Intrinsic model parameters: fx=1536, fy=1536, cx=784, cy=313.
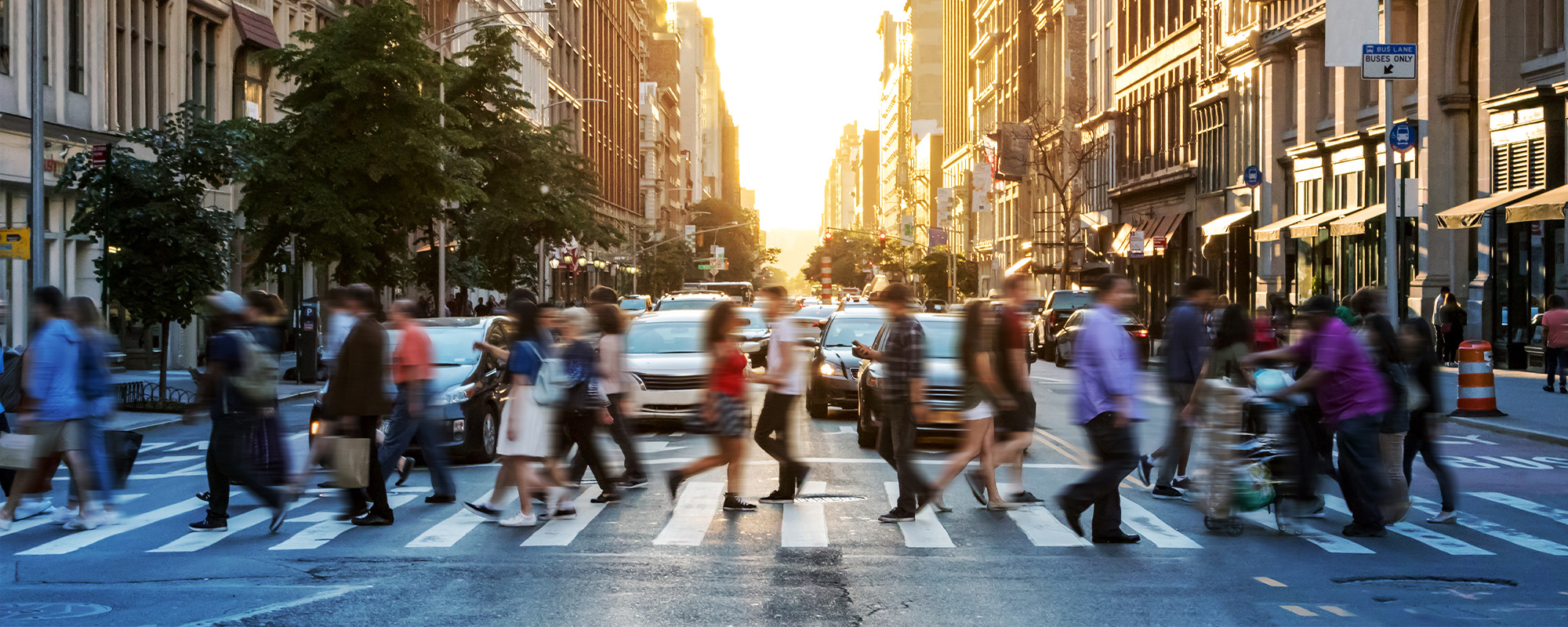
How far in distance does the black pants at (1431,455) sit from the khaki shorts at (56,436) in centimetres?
963

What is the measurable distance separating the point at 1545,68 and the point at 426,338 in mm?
25339

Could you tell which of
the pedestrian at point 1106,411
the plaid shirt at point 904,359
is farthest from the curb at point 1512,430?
the plaid shirt at point 904,359

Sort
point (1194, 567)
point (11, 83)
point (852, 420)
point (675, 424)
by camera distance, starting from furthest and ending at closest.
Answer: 1. point (11, 83)
2. point (852, 420)
3. point (675, 424)
4. point (1194, 567)

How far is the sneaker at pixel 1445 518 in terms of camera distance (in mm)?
11198

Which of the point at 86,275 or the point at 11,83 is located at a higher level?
the point at 11,83

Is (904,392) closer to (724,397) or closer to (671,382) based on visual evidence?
(724,397)

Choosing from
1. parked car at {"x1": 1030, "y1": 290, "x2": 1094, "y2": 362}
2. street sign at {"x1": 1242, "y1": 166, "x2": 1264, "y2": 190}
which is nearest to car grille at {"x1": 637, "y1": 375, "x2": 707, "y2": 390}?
parked car at {"x1": 1030, "y1": 290, "x2": 1094, "y2": 362}

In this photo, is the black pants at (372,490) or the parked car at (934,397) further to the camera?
the parked car at (934,397)

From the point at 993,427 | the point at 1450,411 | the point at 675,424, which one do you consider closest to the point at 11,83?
the point at 675,424

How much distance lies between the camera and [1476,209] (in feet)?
94.5

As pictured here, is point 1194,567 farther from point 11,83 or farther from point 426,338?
point 11,83

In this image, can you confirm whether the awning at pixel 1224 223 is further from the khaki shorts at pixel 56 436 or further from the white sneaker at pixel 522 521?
the khaki shorts at pixel 56 436

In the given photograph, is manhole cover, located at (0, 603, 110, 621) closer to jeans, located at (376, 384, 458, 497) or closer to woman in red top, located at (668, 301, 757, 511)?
jeans, located at (376, 384, 458, 497)

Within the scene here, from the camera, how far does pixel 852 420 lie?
2034 centimetres
